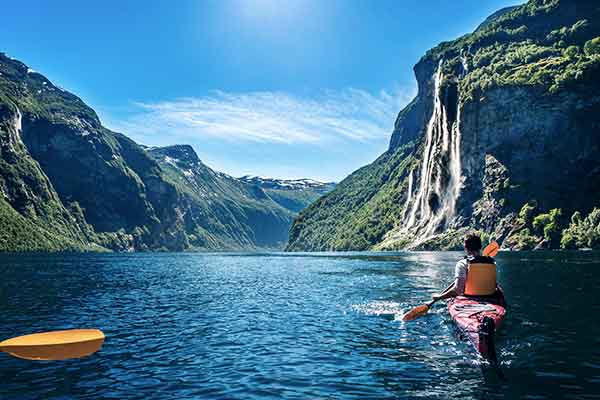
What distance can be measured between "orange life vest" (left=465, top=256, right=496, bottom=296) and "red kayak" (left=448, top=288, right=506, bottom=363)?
10.6 inches

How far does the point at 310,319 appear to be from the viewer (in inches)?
1038

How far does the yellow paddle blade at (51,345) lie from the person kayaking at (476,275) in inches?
580

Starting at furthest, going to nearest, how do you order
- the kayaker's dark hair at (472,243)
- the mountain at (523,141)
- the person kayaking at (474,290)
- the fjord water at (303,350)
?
the mountain at (523,141) < the kayaker's dark hair at (472,243) < the person kayaking at (474,290) < the fjord water at (303,350)

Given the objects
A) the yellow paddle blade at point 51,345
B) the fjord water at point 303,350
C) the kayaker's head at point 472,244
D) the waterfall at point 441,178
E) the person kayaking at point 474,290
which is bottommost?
the fjord water at point 303,350

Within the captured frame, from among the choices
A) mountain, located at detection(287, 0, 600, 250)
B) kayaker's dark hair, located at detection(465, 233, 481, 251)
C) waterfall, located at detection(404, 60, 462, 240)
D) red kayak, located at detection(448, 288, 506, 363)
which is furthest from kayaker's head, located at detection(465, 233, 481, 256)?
waterfall, located at detection(404, 60, 462, 240)

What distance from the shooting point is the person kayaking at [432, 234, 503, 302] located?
19156 mm

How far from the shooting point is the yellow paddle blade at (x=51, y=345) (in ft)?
45.2

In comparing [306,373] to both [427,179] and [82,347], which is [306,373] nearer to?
[82,347]

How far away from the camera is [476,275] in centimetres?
1948

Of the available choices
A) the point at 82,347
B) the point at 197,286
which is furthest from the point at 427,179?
the point at 82,347

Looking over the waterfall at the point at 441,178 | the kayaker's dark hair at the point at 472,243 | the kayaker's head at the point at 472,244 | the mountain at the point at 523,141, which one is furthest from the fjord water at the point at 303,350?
the waterfall at the point at 441,178

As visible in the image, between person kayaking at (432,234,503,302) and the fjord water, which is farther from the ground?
person kayaking at (432,234,503,302)

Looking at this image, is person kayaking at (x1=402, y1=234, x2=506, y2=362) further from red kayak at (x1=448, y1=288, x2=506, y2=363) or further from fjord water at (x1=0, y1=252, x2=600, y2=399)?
fjord water at (x1=0, y1=252, x2=600, y2=399)

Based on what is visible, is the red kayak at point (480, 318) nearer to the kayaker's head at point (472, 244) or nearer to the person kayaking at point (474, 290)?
the person kayaking at point (474, 290)
